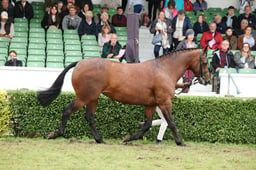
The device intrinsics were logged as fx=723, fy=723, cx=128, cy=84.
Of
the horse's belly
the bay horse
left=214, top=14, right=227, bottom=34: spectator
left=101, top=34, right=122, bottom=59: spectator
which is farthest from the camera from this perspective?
left=214, top=14, right=227, bottom=34: spectator

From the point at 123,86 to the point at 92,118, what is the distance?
888 millimetres

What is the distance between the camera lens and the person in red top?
20484 mm

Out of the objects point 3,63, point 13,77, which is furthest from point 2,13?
point 13,77

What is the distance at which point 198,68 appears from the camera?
47.0 ft

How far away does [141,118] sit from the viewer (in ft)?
48.4

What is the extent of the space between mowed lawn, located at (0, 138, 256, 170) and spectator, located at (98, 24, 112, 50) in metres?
6.39

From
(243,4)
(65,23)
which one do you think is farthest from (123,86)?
(243,4)

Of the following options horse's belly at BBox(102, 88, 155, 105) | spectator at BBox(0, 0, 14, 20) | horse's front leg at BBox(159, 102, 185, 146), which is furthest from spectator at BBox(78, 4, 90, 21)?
horse's front leg at BBox(159, 102, 185, 146)

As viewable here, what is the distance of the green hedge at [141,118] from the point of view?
47.6ft

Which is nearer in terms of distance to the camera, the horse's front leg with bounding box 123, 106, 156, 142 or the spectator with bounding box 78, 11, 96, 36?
the horse's front leg with bounding box 123, 106, 156, 142

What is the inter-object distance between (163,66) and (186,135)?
1.68 meters

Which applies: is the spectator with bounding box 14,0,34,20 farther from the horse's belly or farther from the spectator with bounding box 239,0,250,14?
the horse's belly

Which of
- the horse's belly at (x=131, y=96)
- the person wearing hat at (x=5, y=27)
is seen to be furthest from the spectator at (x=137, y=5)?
the horse's belly at (x=131, y=96)

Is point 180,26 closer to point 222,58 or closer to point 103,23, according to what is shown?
point 103,23
